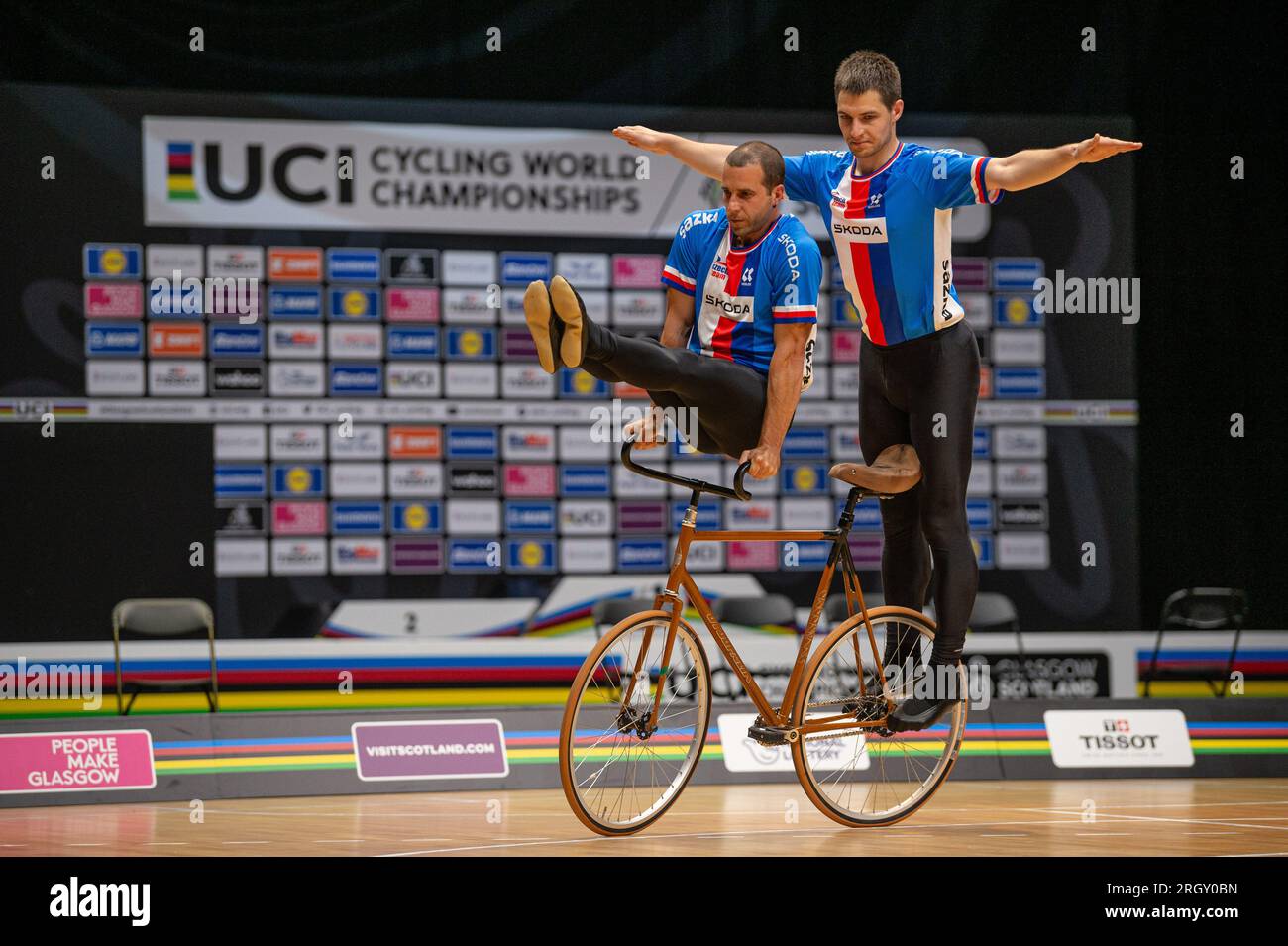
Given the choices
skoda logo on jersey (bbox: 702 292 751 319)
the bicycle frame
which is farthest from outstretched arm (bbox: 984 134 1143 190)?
the bicycle frame

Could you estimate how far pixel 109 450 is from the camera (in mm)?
7840

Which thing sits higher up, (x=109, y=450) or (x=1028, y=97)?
(x=1028, y=97)

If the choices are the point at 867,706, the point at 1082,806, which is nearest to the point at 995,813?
the point at 1082,806

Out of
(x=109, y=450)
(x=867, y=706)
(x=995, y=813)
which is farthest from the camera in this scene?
(x=109, y=450)

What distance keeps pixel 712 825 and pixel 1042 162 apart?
219 centimetres

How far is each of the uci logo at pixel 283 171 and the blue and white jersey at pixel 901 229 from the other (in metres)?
3.96

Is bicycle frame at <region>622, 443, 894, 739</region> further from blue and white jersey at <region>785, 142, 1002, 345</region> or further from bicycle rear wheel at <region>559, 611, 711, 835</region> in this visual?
blue and white jersey at <region>785, 142, 1002, 345</region>

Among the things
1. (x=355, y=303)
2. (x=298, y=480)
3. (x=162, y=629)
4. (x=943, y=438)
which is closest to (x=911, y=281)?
(x=943, y=438)

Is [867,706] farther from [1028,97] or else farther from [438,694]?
[1028,97]

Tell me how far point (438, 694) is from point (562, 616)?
2.45 feet

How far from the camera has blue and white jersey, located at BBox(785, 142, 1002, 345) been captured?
4453mm

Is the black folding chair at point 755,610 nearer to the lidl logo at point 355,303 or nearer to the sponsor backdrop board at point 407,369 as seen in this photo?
the sponsor backdrop board at point 407,369

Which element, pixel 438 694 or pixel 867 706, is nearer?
pixel 867 706

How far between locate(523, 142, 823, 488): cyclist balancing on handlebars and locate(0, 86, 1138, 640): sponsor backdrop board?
3594 millimetres
